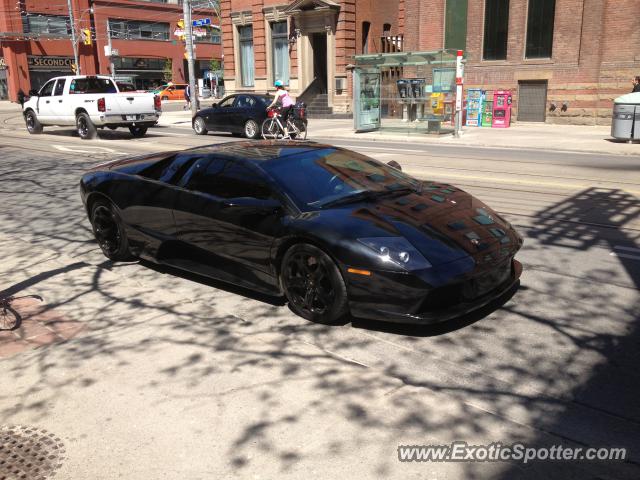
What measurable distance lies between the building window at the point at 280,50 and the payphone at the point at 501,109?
575 inches

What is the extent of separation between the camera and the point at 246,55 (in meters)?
37.8

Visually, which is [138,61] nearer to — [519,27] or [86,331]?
[519,27]

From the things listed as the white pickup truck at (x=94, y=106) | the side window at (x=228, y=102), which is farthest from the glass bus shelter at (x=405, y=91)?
the white pickup truck at (x=94, y=106)

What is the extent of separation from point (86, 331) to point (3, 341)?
2.15ft

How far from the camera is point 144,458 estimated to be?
3.29m

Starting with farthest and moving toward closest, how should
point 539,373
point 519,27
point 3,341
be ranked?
point 519,27 → point 3,341 → point 539,373

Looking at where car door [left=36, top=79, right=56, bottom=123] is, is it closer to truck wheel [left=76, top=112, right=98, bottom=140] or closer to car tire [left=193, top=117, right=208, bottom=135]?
truck wheel [left=76, top=112, right=98, bottom=140]

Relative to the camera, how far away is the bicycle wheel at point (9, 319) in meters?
5.21

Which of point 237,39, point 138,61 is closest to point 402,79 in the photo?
point 237,39

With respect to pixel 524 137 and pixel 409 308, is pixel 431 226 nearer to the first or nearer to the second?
pixel 409 308

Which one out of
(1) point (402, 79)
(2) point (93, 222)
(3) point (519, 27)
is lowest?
(2) point (93, 222)

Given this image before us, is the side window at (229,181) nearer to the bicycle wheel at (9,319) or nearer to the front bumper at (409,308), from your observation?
the front bumper at (409,308)

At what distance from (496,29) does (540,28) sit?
1.96 meters

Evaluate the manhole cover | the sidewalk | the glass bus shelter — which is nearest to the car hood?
the manhole cover
